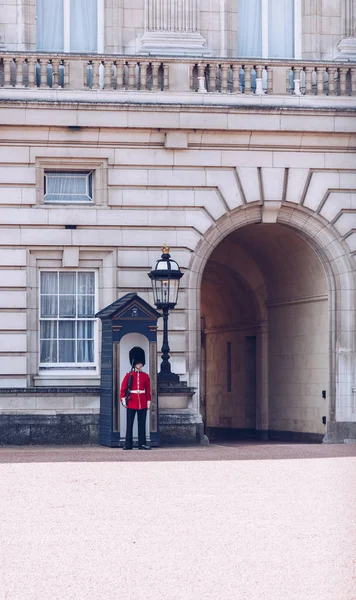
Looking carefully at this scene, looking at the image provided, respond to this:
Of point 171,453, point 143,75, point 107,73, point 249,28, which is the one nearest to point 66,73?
point 107,73

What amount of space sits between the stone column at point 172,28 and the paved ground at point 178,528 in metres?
7.52

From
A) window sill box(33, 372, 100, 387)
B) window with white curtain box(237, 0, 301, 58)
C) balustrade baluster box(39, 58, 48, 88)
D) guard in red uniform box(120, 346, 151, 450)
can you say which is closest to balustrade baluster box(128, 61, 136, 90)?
balustrade baluster box(39, 58, 48, 88)

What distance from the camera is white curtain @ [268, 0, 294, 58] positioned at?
2489cm

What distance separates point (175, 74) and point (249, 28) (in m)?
1.96

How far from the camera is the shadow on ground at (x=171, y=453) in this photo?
19.2 meters

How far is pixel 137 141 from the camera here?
23609 mm

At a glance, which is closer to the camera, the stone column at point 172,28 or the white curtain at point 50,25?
the stone column at point 172,28

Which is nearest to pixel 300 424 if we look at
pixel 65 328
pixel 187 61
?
pixel 65 328

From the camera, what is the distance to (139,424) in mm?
21172

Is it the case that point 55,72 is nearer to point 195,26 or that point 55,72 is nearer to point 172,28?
point 172,28

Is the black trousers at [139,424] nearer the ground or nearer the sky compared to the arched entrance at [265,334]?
nearer the ground

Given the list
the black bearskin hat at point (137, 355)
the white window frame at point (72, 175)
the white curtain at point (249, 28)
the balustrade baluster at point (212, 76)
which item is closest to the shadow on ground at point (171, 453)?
→ the black bearskin hat at point (137, 355)

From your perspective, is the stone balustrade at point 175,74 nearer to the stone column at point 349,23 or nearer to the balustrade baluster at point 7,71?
the balustrade baluster at point 7,71

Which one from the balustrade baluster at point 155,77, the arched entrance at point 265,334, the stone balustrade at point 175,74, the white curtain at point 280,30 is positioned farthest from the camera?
the arched entrance at point 265,334
